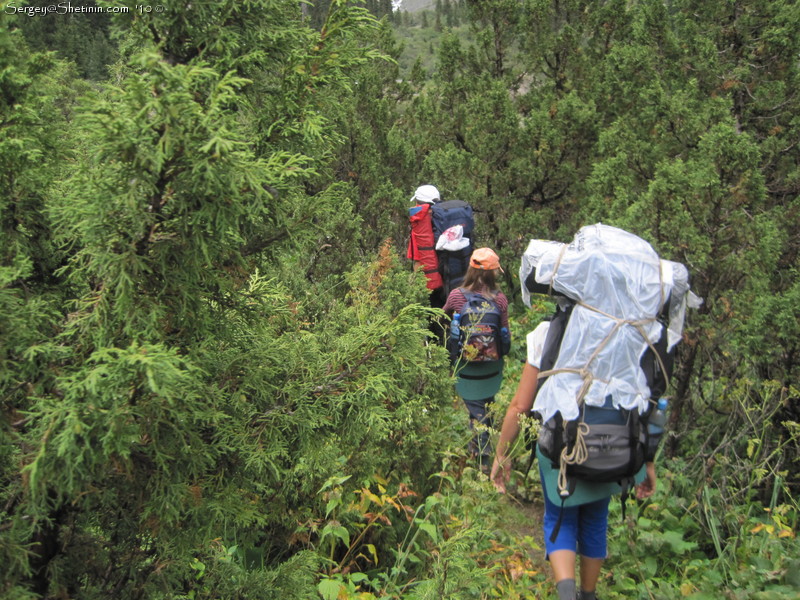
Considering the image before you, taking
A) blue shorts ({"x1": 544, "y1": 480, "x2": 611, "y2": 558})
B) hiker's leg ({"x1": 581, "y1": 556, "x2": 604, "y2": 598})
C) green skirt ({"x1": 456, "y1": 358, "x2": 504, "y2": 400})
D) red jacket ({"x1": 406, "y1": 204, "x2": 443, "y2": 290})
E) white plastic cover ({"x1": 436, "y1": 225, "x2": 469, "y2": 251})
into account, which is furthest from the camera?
red jacket ({"x1": 406, "y1": 204, "x2": 443, "y2": 290})

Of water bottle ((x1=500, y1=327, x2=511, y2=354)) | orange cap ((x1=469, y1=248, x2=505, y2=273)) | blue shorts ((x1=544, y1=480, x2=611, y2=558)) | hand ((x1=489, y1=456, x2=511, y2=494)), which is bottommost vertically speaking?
blue shorts ((x1=544, y1=480, x2=611, y2=558))

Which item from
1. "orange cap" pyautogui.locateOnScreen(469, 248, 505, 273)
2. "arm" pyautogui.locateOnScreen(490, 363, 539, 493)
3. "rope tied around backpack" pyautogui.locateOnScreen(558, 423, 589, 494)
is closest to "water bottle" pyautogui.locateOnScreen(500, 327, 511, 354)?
"orange cap" pyautogui.locateOnScreen(469, 248, 505, 273)

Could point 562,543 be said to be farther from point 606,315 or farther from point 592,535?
point 606,315

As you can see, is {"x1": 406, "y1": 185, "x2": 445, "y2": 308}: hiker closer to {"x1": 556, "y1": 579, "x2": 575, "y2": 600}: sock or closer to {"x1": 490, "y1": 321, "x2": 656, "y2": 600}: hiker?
{"x1": 490, "y1": 321, "x2": 656, "y2": 600}: hiker

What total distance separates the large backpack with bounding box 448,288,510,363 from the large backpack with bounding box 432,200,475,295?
1.65m

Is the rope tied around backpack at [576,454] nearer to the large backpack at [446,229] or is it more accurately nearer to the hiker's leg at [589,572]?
the hiker's leg at [589,572]

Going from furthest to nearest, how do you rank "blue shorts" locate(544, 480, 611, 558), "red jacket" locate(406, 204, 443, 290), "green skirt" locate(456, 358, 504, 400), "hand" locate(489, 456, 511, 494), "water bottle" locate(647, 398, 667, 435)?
"red jacket" locate(406, 204, 443, 290), "green skirt" locate(456, 358, 504, 400), "hand" locate(489, 456, 511, 494), "blue shorts" locate(544, 480, 611, 558), "water bottle" locate(647, 398, 667, 435)

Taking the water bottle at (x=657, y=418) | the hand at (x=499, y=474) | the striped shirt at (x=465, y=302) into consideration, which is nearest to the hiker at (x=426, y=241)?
the striped shirt at (x=465, y=302)

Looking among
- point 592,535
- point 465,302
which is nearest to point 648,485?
point 592,535

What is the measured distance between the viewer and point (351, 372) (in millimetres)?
2195

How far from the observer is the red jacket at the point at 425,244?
19.8 ft

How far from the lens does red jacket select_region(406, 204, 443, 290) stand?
6047 millimetres

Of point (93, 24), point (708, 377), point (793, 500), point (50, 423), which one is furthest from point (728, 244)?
point (93, 24)

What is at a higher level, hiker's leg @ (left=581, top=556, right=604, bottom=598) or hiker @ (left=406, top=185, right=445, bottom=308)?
hiker @ (left=406, top=185, right=445, bottom=308)
